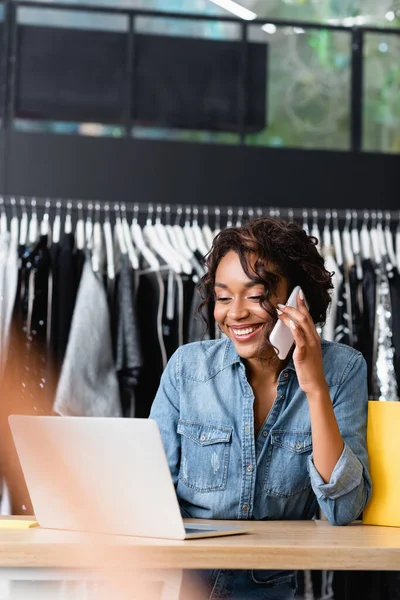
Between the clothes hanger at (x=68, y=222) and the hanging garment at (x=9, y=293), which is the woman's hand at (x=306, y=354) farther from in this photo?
the clothes hanger at (x=68, y=222)

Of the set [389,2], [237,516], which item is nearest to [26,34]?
[389,2]

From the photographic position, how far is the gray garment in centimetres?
366

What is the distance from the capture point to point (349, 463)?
5.89 ft

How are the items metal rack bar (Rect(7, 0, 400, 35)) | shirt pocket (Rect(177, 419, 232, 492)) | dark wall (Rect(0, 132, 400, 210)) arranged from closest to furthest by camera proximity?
shirt pocket (Rect(177, 419, 232, 492)) → dark wall (Rect(0, 132, 400, 210)) → metal rack bar (Rect(7, 0, 400, 35))

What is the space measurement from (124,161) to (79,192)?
26 centimetres

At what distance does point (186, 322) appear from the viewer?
3.84 meters

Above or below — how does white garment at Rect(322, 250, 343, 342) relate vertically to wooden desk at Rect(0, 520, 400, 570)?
above

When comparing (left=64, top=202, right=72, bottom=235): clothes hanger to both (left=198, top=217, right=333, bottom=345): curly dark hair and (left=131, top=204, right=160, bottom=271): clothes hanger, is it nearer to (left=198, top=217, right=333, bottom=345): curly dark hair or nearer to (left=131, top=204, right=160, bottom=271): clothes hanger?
(left=131, top=204, right=160, bottom=271): clothes hanger

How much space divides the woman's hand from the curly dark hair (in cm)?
13

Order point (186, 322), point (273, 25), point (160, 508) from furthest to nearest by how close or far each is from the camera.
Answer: point (273, 25) → point (186, 322) → point (160, 508)

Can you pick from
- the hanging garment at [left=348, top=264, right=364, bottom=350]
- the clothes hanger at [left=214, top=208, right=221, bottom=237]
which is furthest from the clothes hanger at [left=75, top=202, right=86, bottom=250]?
the hanging garment at [left=348, top=264, right=364, bottom=350]

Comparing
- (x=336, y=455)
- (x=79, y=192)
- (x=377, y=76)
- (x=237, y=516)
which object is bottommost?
(x=237, y=516)

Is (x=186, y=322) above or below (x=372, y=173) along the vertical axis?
below

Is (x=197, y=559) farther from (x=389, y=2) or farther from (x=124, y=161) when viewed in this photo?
(x=389, y=2)
